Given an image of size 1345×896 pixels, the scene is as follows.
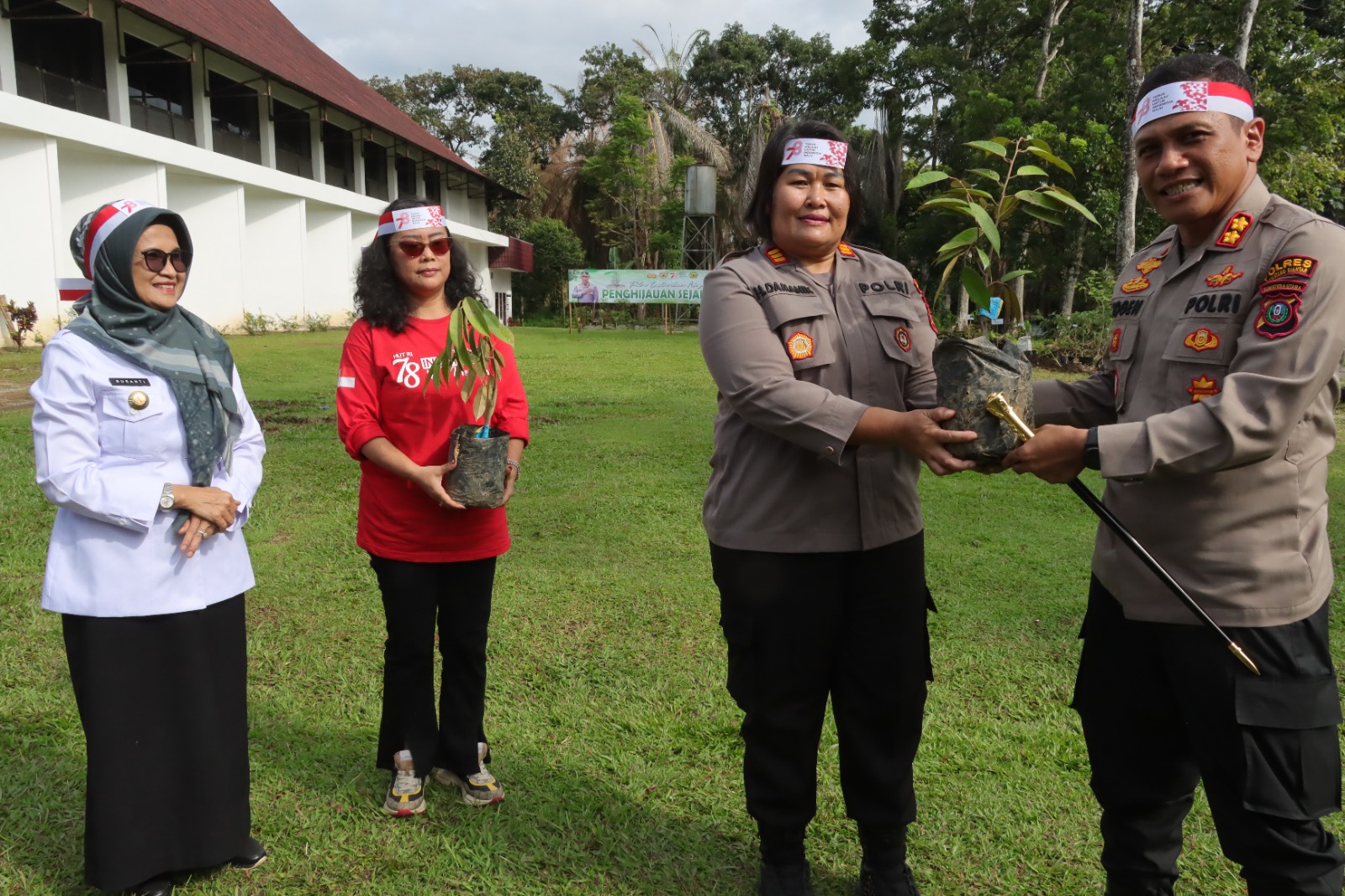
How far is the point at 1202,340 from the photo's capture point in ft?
5.84

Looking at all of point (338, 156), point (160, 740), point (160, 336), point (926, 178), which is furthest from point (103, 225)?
point (338, 156)

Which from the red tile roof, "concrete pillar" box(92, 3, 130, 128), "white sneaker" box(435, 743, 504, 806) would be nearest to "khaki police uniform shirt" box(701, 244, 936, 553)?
"white sneaker" box(435, 743, 504, 806)

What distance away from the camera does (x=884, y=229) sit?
28.6 metres

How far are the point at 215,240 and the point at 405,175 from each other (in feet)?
37.1

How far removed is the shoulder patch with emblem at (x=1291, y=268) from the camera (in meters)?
1.64

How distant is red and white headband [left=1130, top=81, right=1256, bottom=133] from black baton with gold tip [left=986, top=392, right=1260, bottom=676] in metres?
0.61

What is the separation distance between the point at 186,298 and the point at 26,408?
11.2m

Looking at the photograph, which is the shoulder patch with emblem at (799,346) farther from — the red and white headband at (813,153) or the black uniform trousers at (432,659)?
the black uniform trousers at (432,659)

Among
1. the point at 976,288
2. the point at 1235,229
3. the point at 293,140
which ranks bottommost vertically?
the point at 976,288

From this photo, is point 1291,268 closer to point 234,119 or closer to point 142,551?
point 142,551

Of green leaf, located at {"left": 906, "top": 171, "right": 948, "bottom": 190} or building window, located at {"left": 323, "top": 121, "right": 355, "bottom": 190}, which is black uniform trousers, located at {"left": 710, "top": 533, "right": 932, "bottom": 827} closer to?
green leaf, located at {"left": 906, "top": 171, "right": 948, "bottom": 190}

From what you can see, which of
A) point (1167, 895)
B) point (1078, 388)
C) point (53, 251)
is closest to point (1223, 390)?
point (1078, 388)

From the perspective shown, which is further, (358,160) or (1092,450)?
(358,160)

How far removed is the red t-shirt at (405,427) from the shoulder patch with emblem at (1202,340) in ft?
5.67
